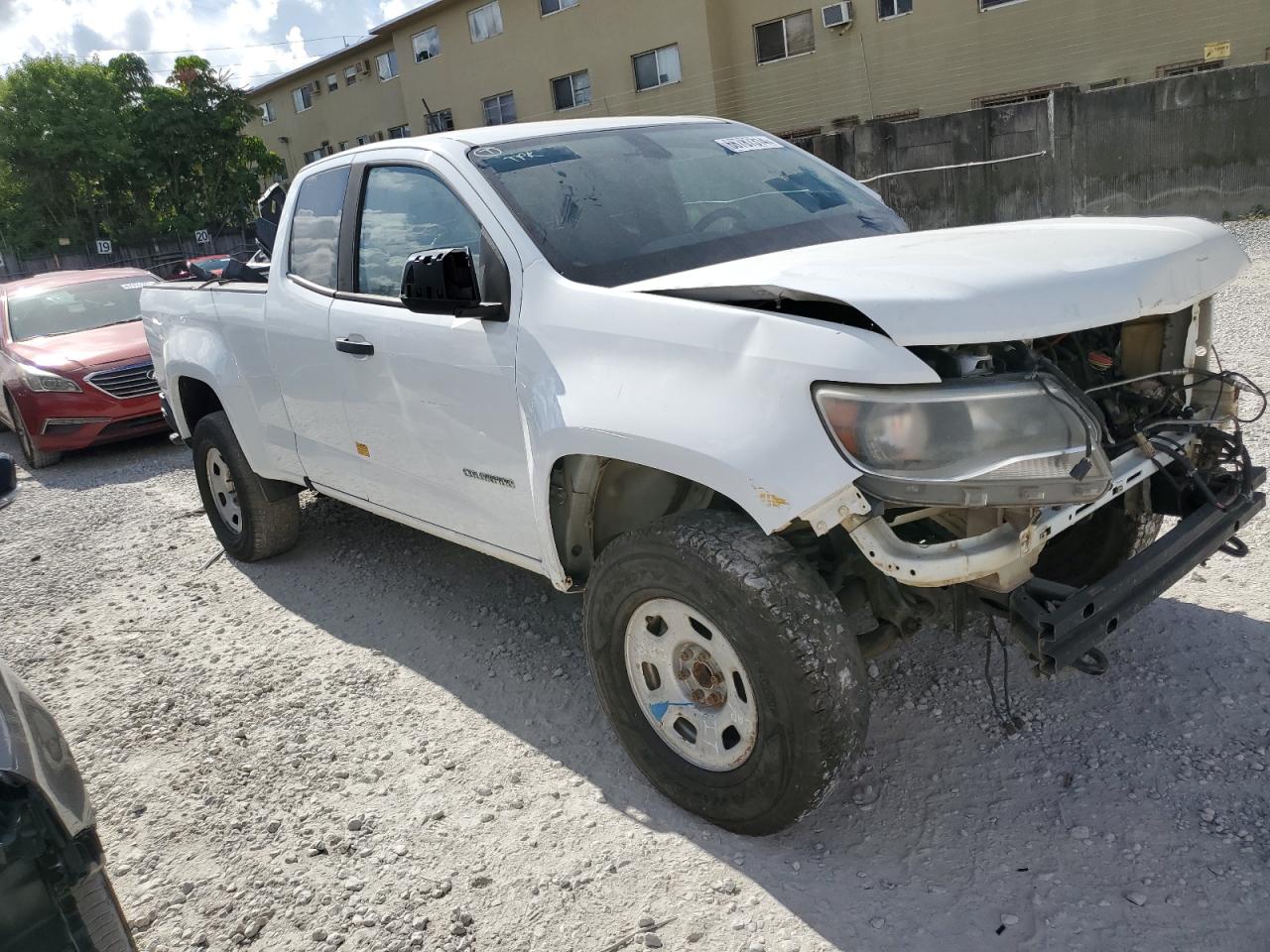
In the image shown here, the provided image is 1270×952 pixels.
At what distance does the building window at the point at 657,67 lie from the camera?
2388 centimetres

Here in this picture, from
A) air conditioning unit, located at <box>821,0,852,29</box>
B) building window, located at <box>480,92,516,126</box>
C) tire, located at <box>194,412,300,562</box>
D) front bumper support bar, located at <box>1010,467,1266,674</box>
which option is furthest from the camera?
building window, located at <box>480,92,516,126</box>

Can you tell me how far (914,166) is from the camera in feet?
46.6

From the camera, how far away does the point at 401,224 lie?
382cm

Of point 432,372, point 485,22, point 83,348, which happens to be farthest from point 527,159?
point 485,22

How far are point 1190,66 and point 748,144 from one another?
16.5 metres

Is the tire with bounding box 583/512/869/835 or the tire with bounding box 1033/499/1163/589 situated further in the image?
the tire with bounding box 1033/499/1163/589

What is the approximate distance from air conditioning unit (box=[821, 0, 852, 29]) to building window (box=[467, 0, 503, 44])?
10766 millimetres

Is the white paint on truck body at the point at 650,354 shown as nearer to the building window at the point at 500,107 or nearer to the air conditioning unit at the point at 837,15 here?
the air conditioning unit at the point at 837,15

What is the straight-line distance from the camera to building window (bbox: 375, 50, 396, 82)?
33562 millimetres

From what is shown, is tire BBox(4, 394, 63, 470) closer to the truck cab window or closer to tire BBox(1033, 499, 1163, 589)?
the truck cab window

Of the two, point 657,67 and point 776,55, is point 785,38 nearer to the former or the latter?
point 776,55

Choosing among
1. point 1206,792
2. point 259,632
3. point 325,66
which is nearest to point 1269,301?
point 1206,792

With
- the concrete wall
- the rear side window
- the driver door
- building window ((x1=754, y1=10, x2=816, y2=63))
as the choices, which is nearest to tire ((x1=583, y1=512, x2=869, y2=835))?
the driver door

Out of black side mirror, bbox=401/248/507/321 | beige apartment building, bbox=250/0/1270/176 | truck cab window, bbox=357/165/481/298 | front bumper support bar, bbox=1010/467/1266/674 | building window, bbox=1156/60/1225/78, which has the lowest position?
front bumper support bar, bbox=1010/467/1266/674
